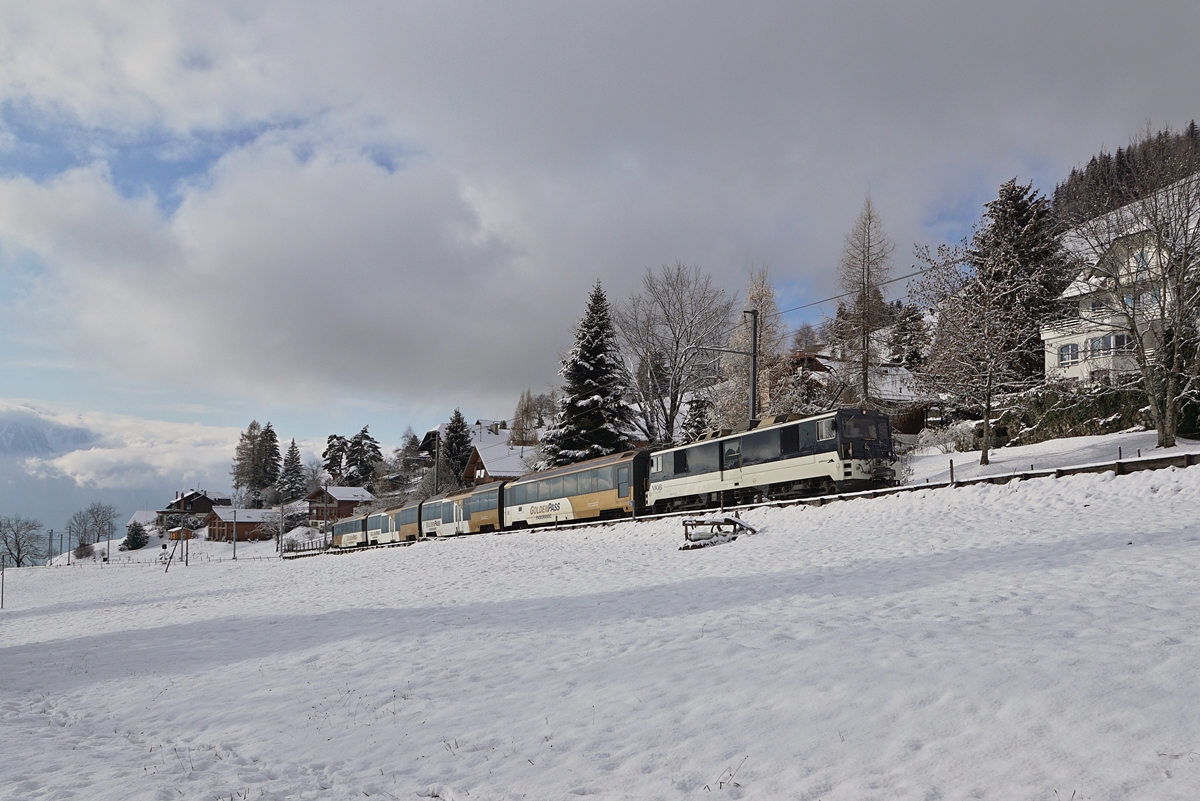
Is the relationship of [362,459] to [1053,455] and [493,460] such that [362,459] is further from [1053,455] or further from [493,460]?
[1053,455]

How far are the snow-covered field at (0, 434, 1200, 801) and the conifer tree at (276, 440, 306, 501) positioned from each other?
104 meters

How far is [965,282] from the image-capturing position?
28562 mm

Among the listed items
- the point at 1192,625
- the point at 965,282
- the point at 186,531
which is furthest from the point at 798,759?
the point at 186,531

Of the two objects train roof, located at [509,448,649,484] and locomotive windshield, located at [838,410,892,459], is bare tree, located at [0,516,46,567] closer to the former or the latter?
train roof, located at [509,448,649,484]

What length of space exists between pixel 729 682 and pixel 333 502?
9468 cm

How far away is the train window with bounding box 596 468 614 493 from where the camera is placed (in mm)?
29109

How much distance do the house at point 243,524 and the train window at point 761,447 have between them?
84.9m

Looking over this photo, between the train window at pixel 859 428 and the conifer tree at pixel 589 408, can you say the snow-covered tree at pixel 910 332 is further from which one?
the conifer tree at pixel 589 408

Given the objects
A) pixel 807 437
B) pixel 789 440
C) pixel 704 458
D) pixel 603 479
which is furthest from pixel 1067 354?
pixel 603 479

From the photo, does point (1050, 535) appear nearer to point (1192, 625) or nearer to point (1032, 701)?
point (1192, 625)

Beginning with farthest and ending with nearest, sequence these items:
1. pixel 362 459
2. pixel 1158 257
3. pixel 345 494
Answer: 1. pixel 362 459
2. pixel 345 494
3. pixel 1158 257

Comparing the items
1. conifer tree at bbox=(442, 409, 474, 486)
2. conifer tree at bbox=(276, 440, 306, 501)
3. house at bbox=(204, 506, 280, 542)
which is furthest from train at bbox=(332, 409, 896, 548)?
conifer tree at bbox=(276, 440, 306, 501)

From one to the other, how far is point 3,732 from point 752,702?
9586 mm

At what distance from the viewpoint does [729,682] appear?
725 cm
